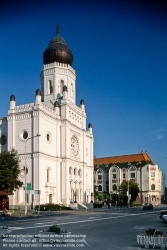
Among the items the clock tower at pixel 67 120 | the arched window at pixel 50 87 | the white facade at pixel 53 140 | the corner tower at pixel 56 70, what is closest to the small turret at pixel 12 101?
the white facade at pixel 53 140

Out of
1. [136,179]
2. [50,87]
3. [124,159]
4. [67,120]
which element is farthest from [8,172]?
[124,159]

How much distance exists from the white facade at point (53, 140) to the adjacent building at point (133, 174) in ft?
97.9

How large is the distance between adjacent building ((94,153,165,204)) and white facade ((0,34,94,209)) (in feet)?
97.9

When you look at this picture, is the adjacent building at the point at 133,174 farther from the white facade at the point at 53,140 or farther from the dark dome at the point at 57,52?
the dark dome at the point at 57,52

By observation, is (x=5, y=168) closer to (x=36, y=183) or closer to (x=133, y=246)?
(x=36, y=183)

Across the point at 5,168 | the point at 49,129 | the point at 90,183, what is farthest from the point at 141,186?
the point at 5,168

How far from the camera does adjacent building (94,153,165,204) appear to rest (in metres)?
101

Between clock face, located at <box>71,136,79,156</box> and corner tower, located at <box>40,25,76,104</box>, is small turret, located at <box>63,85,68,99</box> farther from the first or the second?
clock face, located at <box>71,136,79,156</box>

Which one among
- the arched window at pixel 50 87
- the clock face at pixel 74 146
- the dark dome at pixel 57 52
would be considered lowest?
the clock face at pixel 74 146

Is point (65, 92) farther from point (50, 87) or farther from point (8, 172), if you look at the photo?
point (8, 172)

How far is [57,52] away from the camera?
7006 cm

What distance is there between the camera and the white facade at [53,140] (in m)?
57.8

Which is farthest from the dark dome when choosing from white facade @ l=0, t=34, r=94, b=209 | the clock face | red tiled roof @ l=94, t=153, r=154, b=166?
red tiled roof @ l=94, t=153, r=154, b=166

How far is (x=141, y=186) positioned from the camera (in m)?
101
